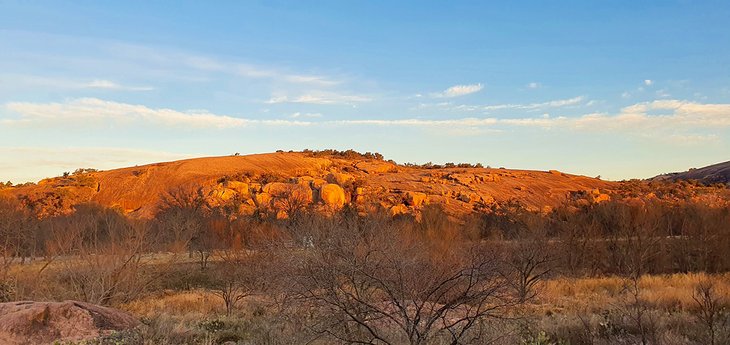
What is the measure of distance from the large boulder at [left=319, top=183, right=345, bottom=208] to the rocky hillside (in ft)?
0.32

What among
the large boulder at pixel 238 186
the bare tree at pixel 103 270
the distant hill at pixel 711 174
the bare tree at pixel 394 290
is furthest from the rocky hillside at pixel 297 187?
the bare tree at pixel 394 290

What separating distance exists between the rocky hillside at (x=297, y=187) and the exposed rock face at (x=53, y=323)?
31722 millimetres

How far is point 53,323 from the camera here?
1045 centimetres

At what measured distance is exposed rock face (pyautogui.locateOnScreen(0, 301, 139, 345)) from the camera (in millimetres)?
9898

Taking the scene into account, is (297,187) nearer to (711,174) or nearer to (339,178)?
(339,178)

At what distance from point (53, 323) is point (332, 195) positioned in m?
40.4

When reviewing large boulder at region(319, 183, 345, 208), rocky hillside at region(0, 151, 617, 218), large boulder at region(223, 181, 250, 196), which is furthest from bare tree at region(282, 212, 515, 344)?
large boulder at region(223, 181, 250, 196)

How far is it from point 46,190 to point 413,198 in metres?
40.7

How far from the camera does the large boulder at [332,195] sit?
49844 mm

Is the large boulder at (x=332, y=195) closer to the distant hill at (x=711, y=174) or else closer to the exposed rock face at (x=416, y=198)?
the exposed rock face at (x=416, y=198)

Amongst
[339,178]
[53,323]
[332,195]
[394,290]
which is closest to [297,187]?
[332,195]

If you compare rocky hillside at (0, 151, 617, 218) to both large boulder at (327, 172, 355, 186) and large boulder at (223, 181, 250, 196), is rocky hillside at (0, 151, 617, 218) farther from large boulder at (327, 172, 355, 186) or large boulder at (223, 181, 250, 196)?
large boulder at (223, 181, 250, 196)

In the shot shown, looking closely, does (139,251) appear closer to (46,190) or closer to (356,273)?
(356,273)

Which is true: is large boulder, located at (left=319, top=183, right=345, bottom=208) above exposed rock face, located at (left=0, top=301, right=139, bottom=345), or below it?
above
